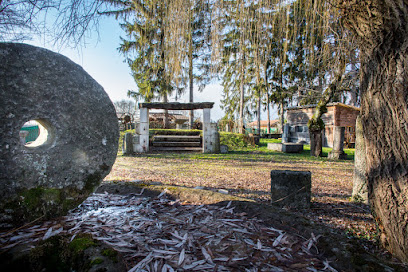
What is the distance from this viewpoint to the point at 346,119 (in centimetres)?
1664

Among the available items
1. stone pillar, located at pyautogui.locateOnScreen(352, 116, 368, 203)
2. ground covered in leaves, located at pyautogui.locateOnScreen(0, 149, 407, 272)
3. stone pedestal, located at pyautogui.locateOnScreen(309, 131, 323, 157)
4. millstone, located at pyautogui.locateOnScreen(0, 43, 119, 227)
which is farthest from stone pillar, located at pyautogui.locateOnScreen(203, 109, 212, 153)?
millstone, located at pyautogui.locateOnScreen(0, 43, 119, 227)

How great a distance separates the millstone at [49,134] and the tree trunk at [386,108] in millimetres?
2642

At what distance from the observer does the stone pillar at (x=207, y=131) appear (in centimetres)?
1171

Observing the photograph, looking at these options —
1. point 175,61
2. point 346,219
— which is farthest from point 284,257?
point 175,61

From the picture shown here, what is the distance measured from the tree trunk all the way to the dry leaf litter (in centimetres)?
67

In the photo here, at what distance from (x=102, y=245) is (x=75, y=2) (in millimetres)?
2390

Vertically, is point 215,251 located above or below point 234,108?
below

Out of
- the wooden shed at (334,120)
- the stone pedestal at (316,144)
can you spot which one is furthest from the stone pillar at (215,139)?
the wooden shed at (334,120)

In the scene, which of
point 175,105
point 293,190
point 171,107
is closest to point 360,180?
point 293,190

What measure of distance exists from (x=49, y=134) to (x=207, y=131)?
9481 millimetres

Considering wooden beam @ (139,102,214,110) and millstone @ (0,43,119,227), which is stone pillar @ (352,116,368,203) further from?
wooden beam @ (139,102,214,110)

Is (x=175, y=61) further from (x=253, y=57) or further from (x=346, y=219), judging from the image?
(x=346, y=219)

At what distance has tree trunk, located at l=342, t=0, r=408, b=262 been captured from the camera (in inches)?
71.6

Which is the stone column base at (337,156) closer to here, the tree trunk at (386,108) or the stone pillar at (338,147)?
the stone pillar at (338,147)
